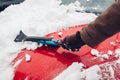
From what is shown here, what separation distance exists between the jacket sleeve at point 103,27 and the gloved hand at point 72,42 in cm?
7

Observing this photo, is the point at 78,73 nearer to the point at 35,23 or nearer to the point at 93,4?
the point at 35,23

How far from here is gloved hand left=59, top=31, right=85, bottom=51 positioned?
8.11 ft

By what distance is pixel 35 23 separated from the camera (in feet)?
9.54

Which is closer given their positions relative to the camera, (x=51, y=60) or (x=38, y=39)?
(x=51, y=60)

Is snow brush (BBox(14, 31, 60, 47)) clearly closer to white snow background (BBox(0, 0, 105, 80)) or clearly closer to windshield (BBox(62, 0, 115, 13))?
white snow background (BBox(0, 0, 105, 80))

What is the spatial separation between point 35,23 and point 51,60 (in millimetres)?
561

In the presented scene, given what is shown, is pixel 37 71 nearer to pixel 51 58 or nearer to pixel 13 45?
pixel 51 58

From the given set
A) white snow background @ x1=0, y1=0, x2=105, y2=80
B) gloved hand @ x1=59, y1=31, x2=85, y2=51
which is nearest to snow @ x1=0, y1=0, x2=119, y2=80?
white snow background @ x1=0, y1=0, x2=105, y2=80

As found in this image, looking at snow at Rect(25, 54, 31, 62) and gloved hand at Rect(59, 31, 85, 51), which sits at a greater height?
gloved hand at Rect(59, 31, 85, 51)

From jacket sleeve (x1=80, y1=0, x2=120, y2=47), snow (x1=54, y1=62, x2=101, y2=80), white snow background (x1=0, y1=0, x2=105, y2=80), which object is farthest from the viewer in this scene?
white snow background (x1=0, y1=0, x2=105, y2=80)

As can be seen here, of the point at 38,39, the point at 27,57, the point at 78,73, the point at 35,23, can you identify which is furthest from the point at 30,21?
the point at 78,73

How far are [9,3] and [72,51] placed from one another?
1.01 meters

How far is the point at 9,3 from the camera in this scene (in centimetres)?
326

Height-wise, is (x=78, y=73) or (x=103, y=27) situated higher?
(x=103, y=27)
